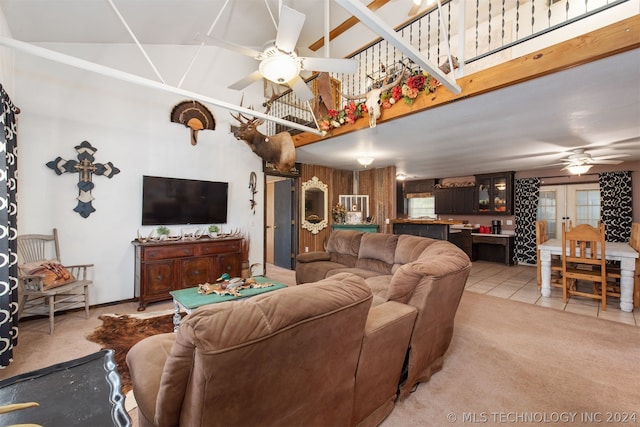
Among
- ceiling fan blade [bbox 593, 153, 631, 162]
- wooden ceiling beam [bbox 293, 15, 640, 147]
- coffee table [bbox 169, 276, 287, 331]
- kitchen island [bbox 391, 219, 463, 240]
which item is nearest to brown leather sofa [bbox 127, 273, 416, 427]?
coffee table [bbox 169, 276, 287, 331]

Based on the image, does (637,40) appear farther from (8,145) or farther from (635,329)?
(8,145)

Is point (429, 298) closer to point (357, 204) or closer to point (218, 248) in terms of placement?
point (218, 248)

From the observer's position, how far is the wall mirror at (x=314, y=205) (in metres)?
6.12

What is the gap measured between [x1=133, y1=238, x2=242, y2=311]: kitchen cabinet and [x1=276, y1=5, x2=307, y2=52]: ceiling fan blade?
9.84 ft

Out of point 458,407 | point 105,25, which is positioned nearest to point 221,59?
point 105,25

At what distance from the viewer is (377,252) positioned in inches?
146

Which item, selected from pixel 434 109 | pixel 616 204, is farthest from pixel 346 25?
pixel 616 204

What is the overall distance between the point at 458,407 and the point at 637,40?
2.72m

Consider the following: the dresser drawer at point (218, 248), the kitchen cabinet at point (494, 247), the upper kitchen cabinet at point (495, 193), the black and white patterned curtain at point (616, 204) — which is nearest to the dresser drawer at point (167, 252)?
the dresser drawer at point (218, 248)

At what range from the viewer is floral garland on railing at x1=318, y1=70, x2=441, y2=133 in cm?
290

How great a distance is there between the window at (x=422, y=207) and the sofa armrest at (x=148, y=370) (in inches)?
322

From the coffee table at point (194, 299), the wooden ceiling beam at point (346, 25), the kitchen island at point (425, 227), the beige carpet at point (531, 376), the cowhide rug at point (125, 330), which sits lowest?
the beige carpet at point (531, 376)

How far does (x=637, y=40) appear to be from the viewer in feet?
5.91

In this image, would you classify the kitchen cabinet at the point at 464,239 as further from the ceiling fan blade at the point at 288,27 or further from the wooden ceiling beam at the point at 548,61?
the ceiling fan blade at the point at 288,27
